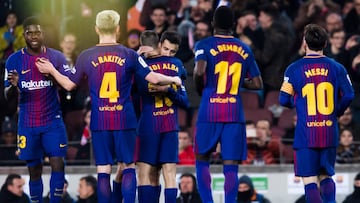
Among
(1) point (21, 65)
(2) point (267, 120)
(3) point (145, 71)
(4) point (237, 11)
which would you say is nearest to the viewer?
(3) point (145, 71)

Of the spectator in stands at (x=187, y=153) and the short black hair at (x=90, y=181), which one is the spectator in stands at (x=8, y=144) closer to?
the short black hair at (x=90, y=181)

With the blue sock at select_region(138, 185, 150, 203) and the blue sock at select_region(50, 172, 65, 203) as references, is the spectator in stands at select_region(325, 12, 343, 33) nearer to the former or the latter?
the blue sock at select_region(138, 185, 150, 203)

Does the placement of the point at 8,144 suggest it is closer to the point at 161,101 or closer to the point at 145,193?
the point at 145,193

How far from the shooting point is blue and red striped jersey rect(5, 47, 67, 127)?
17.4m

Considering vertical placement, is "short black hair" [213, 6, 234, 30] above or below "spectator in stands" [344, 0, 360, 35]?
below

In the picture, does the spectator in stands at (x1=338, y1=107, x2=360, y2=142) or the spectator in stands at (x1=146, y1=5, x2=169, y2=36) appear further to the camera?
the spectator in stands at (x1=146, y1=5, x2=169, y2=36)

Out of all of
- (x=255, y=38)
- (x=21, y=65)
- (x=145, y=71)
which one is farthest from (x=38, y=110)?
(x=255, y=38)

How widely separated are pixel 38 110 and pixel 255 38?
23.2 feet

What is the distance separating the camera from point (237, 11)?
24.6 metres

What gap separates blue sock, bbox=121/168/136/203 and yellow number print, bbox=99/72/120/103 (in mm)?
906

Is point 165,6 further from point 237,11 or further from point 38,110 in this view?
point 38,110

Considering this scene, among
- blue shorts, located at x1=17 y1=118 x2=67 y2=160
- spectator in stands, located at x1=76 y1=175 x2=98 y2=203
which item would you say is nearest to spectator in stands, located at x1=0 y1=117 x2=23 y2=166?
spectator in stands, located at x1=76 y1=175 x2=98 y2=203

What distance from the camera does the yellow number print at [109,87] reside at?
1612 cm

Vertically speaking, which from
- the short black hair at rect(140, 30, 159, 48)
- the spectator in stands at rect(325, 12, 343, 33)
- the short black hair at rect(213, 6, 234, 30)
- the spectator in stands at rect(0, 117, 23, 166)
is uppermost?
the spectator in stands at rect(325, 12, 343, 33)
